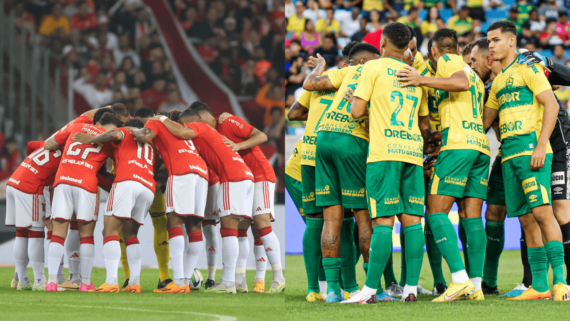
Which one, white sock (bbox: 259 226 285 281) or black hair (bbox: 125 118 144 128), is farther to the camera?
black hair (bbox: 125 118 144 128)

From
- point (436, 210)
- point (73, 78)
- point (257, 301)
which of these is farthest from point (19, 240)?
point (73, 78)

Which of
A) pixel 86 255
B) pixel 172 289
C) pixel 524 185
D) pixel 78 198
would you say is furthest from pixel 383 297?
pixel 78 198

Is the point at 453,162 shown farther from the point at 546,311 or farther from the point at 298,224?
the point at 298,224

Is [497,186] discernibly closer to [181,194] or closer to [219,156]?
[219,156]

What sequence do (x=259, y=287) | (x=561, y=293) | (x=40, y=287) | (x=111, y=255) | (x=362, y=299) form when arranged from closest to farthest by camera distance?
(x=362, y=299)
(x=561, y=293)
(x=111, y=255)
(x=40, y=287)
(x=259, y=287)

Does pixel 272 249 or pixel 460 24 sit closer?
pixel 272 249

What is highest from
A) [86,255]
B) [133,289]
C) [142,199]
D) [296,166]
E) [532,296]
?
[296,166]

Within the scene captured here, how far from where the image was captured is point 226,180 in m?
6.41

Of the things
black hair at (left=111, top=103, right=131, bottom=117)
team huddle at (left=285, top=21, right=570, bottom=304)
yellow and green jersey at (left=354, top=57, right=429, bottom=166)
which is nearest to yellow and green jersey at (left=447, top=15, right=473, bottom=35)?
black hair at (left=111, top=103, right=131, bottom=117)

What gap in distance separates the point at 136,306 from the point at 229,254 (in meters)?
1.75

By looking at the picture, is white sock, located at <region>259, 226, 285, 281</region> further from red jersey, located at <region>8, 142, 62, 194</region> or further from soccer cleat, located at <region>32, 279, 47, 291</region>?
red jersey, located at <region>8, 142, 62, 194</region>

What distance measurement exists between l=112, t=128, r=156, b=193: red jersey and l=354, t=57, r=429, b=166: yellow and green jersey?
2.82 metres

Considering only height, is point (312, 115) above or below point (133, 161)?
above

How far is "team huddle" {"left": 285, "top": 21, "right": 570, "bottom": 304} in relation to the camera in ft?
13.6
